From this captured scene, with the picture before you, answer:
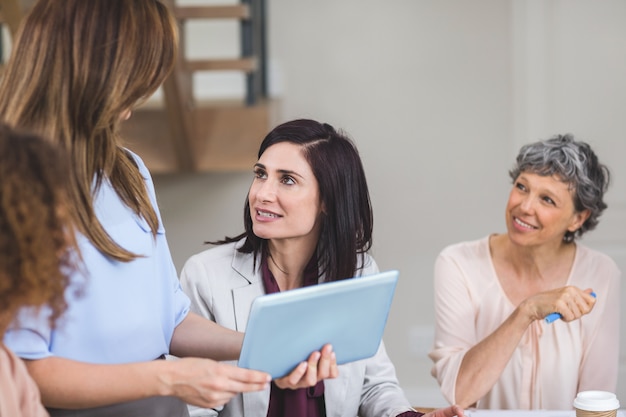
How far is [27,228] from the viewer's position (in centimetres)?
102

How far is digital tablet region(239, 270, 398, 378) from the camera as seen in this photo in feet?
4.45

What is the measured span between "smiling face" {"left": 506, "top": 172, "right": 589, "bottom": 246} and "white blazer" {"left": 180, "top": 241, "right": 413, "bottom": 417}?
0.58 meters

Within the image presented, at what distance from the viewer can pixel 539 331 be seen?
240cm

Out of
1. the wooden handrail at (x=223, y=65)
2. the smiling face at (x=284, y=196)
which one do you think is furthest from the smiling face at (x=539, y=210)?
the wooden handrail at (x=223, y=65)

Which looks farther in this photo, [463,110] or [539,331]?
[463,110]

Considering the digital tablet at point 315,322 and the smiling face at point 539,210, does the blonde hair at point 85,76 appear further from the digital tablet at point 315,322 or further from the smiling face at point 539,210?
the smiling face at point 539,210

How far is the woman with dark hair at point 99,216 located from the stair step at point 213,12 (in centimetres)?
217

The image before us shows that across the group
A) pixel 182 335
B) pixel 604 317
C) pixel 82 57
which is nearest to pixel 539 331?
pixel 604 317

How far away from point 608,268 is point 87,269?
5.48 feet

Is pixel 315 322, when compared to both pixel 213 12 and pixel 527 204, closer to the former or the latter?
pixel 527 204

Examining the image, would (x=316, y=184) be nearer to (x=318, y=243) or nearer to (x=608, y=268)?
(x=318, y=243)

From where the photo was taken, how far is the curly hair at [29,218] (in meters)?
1.01

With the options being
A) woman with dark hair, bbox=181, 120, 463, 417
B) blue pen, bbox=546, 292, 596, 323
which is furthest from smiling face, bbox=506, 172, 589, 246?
woman with dark hair, bbox=181, 120, 463, 417

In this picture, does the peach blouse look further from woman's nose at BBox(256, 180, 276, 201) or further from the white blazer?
woman's nose at BBox(256, 180, 276, 201)
